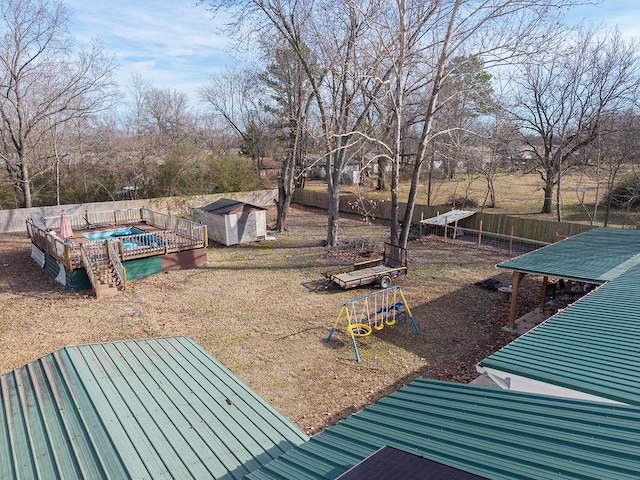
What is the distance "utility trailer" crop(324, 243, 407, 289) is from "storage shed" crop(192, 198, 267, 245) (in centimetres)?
656

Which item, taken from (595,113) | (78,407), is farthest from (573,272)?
(595,113)

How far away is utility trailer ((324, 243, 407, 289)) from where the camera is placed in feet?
45.2

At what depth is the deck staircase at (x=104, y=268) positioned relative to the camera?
1269 cm

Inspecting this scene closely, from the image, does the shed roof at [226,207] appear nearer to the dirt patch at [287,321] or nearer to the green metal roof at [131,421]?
the dirt patch at [287,321]

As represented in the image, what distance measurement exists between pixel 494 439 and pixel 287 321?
833 cm

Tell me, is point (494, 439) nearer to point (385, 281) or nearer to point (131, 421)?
point (131, 421)

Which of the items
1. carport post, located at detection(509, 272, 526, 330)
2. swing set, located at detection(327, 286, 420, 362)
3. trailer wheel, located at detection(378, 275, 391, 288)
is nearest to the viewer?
swing set, located at detection(327, 286, 420, 362)

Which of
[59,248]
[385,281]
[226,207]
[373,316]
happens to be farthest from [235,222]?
[373,316]

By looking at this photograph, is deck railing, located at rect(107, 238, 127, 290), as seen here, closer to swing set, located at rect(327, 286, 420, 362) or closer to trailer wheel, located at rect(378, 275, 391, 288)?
swing set, located at rect(327, 286, 420, 362)

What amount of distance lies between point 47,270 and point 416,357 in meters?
13.9

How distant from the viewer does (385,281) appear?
557 inches

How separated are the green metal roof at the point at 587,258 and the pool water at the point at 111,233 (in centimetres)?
1538

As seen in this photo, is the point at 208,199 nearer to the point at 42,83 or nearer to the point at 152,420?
the point at 42,83

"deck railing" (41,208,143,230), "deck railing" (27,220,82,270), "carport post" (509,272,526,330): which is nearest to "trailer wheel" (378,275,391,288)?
"carport post" (509,272,526,330)
